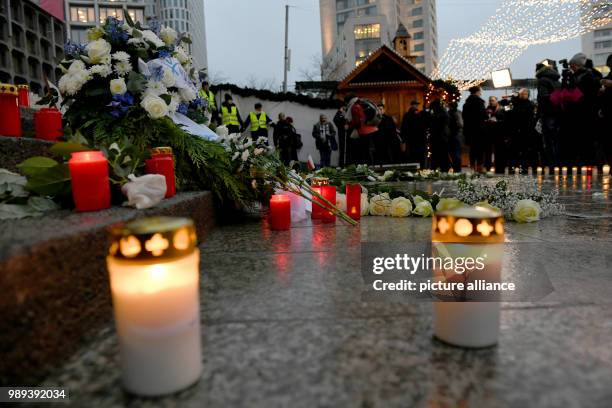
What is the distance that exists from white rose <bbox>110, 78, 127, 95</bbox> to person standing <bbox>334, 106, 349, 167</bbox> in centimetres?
901

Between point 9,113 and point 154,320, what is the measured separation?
7.04 feet

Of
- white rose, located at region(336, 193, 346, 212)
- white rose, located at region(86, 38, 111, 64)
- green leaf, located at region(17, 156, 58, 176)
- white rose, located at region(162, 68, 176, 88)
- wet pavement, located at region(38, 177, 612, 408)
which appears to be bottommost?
wet pavement, located at region(38, 177, 612, 408)

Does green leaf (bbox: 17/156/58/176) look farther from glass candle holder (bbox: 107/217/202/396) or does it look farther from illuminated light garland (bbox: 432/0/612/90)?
illuminated light garland (bbox: 432/0/612/90)

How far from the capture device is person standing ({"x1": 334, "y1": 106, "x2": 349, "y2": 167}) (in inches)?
442

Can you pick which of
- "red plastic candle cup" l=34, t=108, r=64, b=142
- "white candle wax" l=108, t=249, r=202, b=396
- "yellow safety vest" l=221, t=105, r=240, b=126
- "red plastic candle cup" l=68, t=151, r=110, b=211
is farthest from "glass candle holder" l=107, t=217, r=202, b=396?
"yellow safety vest" l=221, t=105, r=240, b=126

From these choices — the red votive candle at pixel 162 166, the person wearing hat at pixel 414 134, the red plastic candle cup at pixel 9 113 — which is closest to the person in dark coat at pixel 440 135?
the person wearing hat at pixel 414 134

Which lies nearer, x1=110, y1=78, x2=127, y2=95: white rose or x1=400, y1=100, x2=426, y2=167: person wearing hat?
x1=110, y1=78, x2=127, y2=95: white rose

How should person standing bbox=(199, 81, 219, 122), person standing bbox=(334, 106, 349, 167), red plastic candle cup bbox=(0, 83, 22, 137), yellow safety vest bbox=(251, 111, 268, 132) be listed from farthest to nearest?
1. person standing bbox=(334, 106, 349, 167)
2. yellow safety vest bbox=(251, 111, 268, 132)
3. person standing bbox=(199, 81, 219, 122)
4. red plastic candle cup bbox=(0, 83, 22, 137)

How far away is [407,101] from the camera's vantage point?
15844 mm

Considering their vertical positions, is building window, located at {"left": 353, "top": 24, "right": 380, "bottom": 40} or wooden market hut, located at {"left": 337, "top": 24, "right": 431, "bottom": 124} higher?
building window, located at {"left": 353, "top": 24, "right": 380, "bottom": 40}

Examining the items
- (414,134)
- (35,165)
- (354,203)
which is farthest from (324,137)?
(35,165)

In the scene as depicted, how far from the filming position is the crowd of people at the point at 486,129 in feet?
26.0

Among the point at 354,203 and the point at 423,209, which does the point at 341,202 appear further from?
the point at 423,209

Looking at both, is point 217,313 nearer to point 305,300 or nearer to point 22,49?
point 305,300
